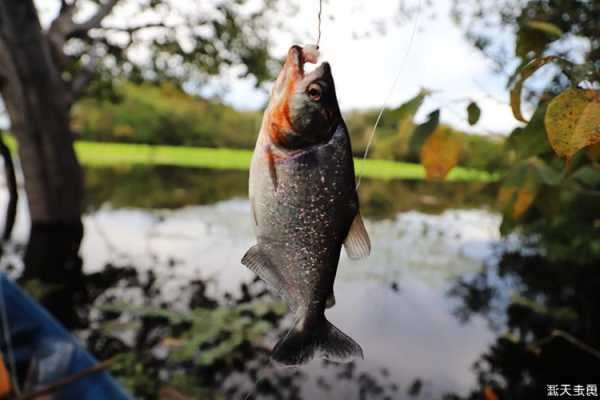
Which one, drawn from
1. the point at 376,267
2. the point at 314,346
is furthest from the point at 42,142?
the point at 314,346

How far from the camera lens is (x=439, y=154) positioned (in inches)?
67.3

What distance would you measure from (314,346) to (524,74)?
2.91ft

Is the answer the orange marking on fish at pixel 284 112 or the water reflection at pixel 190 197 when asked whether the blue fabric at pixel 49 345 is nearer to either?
the orange marking on fish at pixel 284 112

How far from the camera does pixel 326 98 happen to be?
803 millimetres

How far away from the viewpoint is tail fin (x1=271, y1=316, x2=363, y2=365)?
0.82 metres

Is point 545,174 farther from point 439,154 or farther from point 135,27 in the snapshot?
point 135,27

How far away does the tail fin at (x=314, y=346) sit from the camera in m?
0.82

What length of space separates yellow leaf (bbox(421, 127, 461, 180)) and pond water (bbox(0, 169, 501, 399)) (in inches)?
31.1

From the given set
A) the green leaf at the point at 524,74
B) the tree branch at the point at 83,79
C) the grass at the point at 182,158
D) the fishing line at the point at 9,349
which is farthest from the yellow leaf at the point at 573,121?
the grass at the point at 182,158

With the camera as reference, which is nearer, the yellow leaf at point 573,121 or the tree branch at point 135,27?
the yellow leaf at point 573,121

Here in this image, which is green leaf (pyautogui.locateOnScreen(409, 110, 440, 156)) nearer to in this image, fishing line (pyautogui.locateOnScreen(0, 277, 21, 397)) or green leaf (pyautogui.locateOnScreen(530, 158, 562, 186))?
green leaf (pyautogui.locateOnScreen(530, 158, 562, 186))

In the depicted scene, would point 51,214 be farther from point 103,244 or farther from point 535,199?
point 535,199

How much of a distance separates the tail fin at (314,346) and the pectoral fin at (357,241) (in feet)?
0.50

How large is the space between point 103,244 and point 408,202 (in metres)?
15.1
